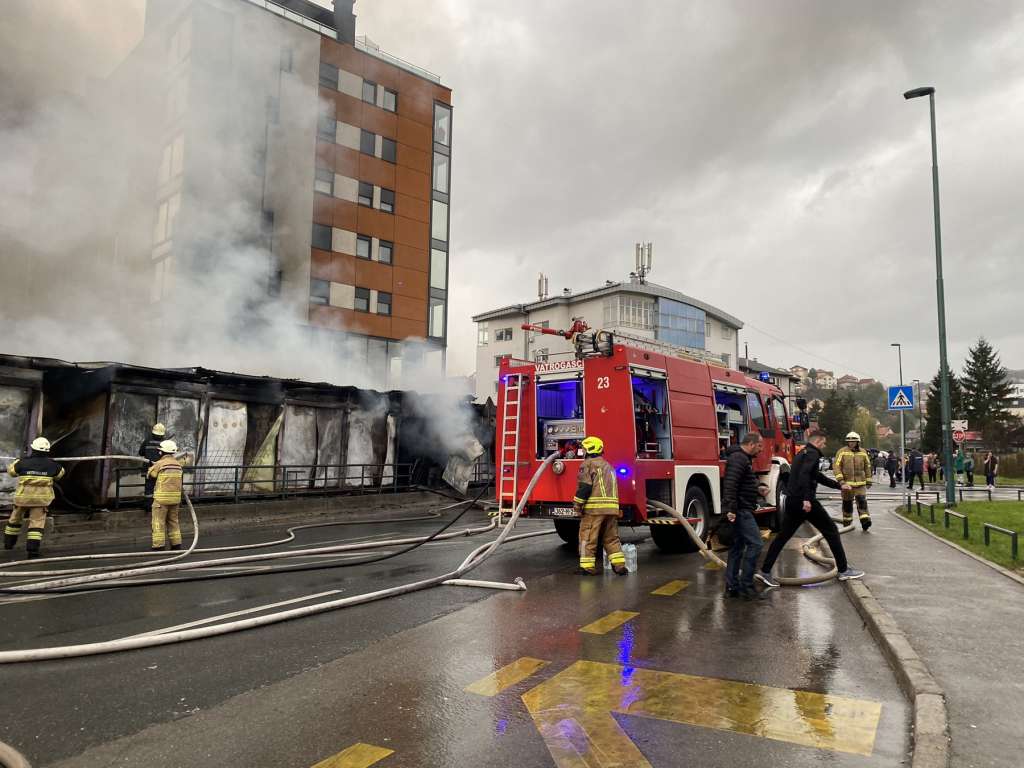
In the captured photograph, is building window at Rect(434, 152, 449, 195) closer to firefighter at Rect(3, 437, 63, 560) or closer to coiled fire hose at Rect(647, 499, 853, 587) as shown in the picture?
firefighter at Rect(3, 437, 63, 560)

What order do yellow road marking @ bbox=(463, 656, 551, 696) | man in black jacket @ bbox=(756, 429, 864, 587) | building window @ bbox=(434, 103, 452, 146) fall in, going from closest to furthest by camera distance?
1. yellow road marking @ bbox=(463, 656, 551, 696)
2. man in black jacket @ bbox=(756, 429, 864, 587)
3. building window @ bbox=(434, 103, 452, 146)

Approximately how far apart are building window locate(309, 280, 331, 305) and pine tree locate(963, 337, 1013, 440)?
55.4 metres

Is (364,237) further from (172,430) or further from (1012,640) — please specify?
(1012,640)

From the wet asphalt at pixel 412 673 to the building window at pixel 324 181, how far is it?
77.5 feet

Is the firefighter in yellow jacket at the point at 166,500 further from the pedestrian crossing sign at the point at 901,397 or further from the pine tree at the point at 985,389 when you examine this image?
the pine tree at the point at 985,389

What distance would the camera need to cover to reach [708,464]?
9.77 m

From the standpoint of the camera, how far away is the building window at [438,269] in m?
32.5

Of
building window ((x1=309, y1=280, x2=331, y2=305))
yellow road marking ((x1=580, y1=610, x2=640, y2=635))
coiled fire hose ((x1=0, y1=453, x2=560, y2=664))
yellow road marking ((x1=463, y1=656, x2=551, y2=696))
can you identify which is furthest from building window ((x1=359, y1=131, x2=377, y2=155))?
yellow road marking ((x1=463, y1=656, x2=551, y2=696))

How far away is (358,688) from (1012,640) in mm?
4325

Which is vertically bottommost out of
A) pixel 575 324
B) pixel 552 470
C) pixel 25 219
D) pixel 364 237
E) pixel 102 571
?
pixel 102 571

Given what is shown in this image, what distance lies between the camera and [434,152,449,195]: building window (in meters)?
33.0

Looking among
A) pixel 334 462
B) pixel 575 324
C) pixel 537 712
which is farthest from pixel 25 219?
pixel 537 712

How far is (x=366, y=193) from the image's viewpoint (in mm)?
30156

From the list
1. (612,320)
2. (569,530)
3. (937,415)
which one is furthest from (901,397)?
(937,415)
